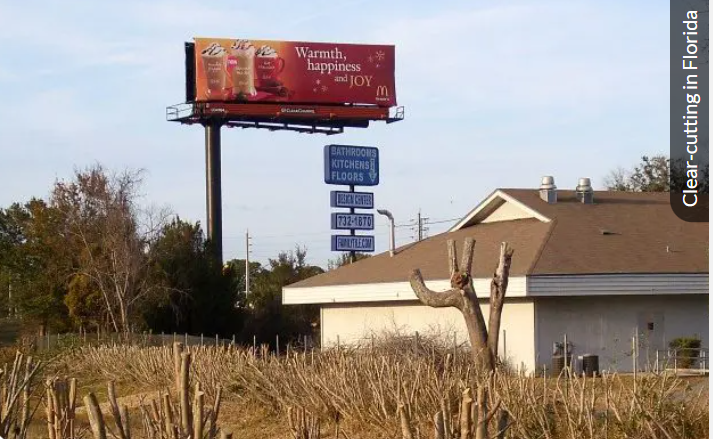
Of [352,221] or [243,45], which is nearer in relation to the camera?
[352,221]

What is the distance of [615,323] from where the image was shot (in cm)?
3053

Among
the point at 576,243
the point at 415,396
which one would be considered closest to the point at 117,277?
the point at 576,243

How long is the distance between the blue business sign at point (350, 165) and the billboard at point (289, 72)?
28.3 feet

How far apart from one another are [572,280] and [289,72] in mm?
29491

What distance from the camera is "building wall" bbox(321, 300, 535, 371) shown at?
99.0 ft

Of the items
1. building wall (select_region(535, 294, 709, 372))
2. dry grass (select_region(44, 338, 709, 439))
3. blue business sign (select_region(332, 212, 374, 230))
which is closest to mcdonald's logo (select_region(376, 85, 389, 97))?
blue business sign (select_region(332, 212, 374, 230))

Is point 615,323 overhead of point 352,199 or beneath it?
beneath

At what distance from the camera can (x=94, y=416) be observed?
9.06 metres

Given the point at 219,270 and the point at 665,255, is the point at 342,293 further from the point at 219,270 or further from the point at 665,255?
the point at 219,270

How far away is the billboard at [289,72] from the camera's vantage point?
55.4 metres

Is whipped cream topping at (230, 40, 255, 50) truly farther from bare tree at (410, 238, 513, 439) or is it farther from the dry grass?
bare tree at (410, 238, 513, 439)

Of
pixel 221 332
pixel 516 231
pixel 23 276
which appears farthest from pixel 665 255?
pixel 23 276

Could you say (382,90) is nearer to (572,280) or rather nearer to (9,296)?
(9,296)

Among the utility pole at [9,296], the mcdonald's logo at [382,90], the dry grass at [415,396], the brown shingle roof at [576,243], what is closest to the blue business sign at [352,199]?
the brown shingle roof at [576,243]
